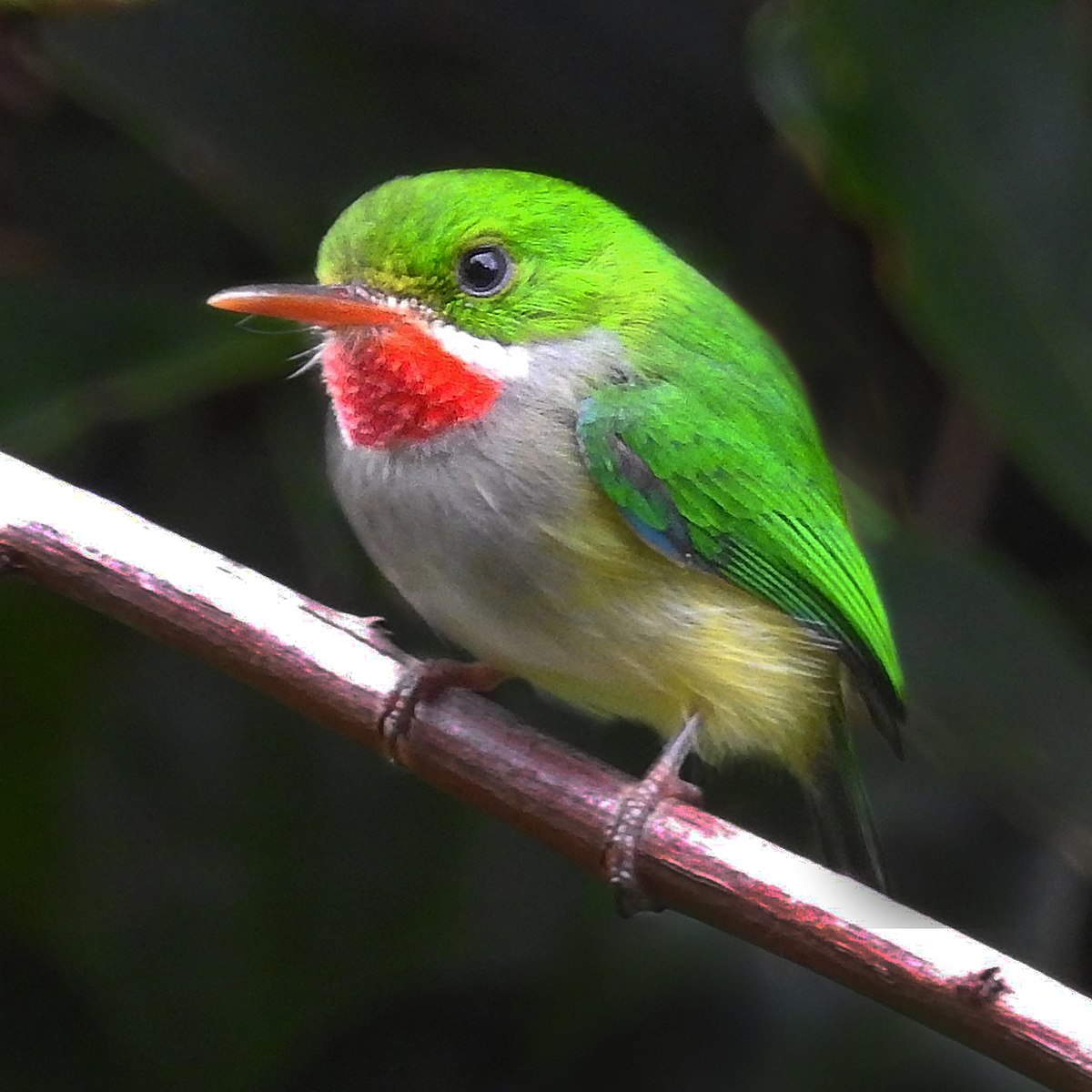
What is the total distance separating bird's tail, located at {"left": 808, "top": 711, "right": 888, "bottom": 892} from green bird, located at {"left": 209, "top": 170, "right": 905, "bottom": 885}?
0.19m

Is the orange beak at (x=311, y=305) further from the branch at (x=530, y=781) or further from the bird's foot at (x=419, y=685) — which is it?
the bird's foot at (x=419, y=685)

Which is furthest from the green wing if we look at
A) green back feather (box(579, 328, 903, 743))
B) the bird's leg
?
the bird's leg

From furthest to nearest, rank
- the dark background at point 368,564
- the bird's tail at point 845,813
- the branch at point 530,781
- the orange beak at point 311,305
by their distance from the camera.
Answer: the dark background at point 368,564 → the bird's tail at point 845,813 → the orange beak at point 311,305 → the branch at point 530,781

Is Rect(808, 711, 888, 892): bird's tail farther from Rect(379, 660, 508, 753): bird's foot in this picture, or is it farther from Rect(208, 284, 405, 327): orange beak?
Rect(208, 284, 405, 327): orange beak

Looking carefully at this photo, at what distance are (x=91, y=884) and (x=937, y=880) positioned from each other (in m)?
1.27

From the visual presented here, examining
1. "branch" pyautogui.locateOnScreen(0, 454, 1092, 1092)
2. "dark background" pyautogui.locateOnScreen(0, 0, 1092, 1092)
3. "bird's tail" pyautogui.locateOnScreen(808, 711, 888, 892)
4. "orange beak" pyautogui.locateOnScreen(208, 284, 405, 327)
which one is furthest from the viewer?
"dark background" pyautogui.locateOnScreen(0, 0, 1092, 1092)

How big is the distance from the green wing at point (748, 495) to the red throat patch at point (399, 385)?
0.12 metres

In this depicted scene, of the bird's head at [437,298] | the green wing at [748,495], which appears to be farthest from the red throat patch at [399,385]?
the green wing at [748,495]

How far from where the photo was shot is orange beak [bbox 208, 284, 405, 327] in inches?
59.2

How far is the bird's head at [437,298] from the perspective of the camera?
1539 mm

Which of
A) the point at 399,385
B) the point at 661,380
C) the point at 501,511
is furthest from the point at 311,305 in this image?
the point at 661,380

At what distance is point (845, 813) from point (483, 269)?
827 mm

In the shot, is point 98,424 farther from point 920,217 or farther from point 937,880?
point 937,880

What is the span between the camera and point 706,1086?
2.55 meters
